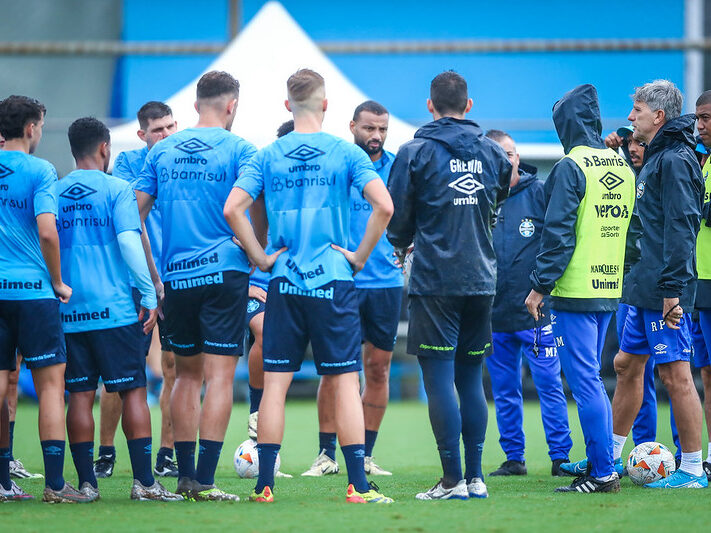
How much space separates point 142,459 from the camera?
5.96 m

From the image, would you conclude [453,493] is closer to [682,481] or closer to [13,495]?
[682,481]

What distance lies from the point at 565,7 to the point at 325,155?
14980 millimetres

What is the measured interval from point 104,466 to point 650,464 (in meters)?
3.86

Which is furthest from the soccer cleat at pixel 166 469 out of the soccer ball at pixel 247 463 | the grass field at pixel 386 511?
the soccer ball at pixel 247 463

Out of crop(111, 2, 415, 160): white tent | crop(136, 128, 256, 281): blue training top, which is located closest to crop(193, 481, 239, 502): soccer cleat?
crop(136, 128, 256, 281): blue training top

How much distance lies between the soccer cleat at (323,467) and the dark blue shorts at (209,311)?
74.6 inches

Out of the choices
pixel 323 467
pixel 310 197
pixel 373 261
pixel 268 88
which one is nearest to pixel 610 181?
pixel 310 197

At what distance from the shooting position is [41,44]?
60.8 feet

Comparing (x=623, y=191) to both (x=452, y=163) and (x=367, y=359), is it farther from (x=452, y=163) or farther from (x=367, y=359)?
(x=367, y=359)

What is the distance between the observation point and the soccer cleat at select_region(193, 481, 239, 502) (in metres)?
5.79

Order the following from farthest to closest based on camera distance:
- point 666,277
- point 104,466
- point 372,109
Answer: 1. point 372,109
2. point 104,466
3. point 666,277

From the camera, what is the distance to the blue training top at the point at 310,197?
18.7 feet

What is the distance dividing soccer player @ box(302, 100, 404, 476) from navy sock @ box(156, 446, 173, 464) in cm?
103

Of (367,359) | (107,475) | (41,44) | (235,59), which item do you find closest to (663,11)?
(235,59)
